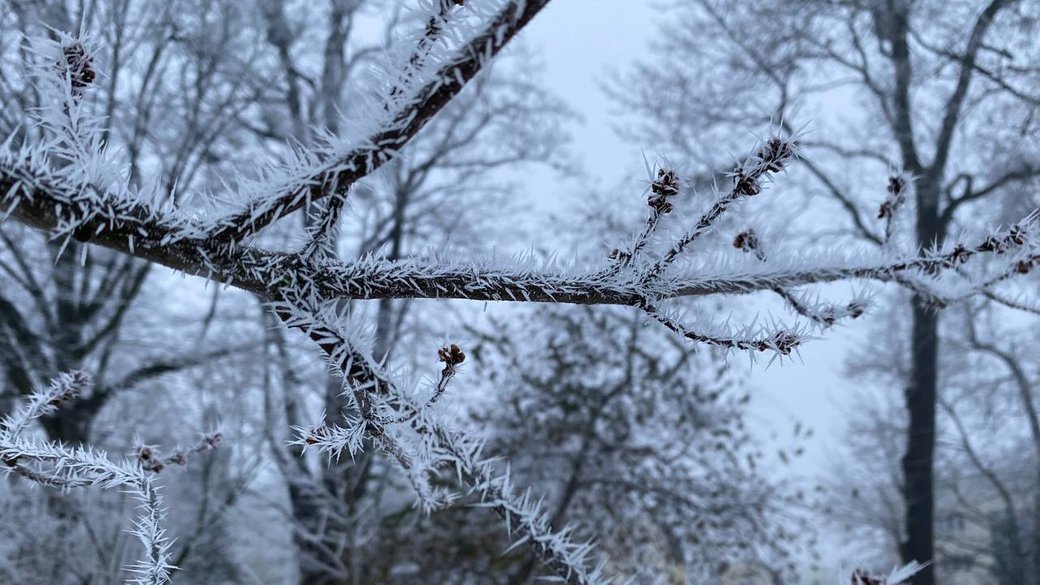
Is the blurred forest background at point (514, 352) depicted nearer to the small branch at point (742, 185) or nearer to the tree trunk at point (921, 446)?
the tree trunk at point (921, 446)

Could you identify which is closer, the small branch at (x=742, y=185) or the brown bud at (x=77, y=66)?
the brown bud at (x=77, y=66)

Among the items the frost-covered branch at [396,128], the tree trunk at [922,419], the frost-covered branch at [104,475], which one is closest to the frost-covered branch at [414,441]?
the frost-covered branch at [396,128]

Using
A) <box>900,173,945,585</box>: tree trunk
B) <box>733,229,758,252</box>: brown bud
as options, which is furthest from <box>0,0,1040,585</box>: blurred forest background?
<box>733,229,758,252</box>: brown bud

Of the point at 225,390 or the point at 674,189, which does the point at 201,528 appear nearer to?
the point at 225,390

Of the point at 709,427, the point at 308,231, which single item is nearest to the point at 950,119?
the point at 709,427

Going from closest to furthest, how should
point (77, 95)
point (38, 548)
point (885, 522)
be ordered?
point (77, 95), point (38, 548), point (885, 522)

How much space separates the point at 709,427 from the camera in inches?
297

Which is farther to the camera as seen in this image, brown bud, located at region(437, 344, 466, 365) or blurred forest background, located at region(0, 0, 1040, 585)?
blurred forest background, located at region(0, 0, 1040, 585)

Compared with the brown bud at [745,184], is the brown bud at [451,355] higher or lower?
lower

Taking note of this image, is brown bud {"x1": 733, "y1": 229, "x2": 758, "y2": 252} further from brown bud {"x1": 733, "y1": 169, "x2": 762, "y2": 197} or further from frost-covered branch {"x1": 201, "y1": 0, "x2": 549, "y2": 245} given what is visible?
frost-covered branch {"x1": 201, "y1": 0, "x2": 549, "y2": 245}

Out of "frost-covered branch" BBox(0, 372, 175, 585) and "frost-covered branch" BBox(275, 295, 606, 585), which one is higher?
"frost-covered branch" BBox(275, 295, 606, 585)

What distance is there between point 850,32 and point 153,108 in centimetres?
715

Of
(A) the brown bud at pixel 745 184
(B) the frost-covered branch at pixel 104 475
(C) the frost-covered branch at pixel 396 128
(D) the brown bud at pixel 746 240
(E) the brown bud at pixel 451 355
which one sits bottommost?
(B) the frost-covered branch at pixel 104 475

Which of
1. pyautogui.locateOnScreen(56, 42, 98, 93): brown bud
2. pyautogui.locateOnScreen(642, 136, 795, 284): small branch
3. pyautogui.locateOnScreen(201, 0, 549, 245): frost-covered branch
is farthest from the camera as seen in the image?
pyautogui.locateOnScreen(642, 136, 795, 284): small branch
